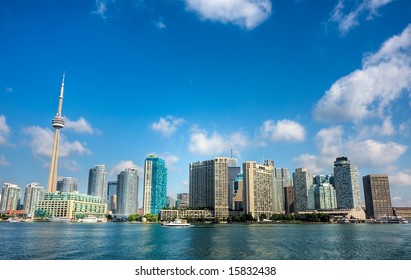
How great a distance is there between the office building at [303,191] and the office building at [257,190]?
100.0 ft

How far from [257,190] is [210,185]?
69.3 ft

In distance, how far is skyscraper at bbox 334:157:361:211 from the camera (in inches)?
6314

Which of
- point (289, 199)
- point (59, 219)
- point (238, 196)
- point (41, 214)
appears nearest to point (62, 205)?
point (41, 214)

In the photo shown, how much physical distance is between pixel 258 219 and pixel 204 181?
1297 inches

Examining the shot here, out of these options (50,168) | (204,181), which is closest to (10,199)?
(50,168)

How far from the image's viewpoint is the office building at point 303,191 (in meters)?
175

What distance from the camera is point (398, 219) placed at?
142 meters

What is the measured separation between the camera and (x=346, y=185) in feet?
533

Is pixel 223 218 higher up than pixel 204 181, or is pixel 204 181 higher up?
pixel 204 181

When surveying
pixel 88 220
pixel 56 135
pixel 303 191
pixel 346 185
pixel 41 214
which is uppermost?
pixel 56 135

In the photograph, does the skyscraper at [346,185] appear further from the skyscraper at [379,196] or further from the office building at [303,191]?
the office building at [303,191]

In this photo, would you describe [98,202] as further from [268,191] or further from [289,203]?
[289,203]

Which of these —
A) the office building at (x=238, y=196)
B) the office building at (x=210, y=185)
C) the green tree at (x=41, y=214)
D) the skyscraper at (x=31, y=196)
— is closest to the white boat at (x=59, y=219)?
the green tree at (x=41, y=214)

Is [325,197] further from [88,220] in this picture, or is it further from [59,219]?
[59,219]
